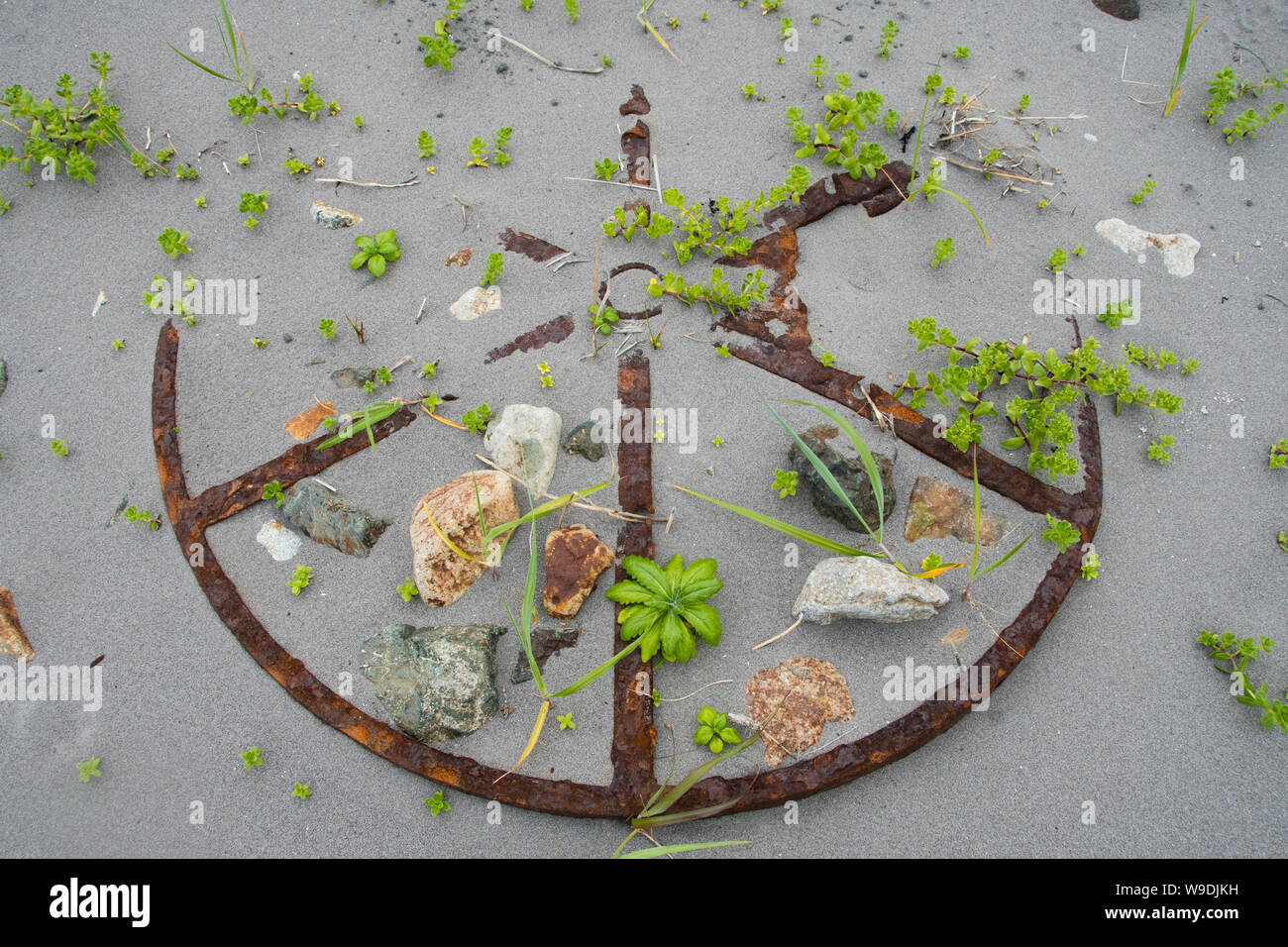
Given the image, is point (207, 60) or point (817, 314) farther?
point (207, 60)

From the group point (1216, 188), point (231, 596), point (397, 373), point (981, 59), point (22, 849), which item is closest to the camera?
point (22, 849)

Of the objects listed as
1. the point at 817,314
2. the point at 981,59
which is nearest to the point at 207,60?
the point at 817,314

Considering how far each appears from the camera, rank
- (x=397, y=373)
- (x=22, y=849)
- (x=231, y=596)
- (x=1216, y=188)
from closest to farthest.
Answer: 1. (x=22, y=849)
2. (x=231, y=596)
3. (x=397, y=373)
4. (x=1216, y=188)

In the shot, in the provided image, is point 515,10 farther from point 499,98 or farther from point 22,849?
point 22,849

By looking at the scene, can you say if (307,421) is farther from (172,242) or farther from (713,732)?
(713,732)

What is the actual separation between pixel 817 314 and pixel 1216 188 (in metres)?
1.96

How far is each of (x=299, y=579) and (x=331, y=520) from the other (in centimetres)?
23

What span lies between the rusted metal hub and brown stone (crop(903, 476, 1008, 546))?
4.0 inches

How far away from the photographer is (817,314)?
3.04 metres

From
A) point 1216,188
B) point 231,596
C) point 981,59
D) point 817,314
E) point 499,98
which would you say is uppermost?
point 981,59

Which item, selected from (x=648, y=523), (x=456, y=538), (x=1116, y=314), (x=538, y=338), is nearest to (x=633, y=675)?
(x=648, y=523)

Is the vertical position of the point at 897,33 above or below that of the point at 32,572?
above

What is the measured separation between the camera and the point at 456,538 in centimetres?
261

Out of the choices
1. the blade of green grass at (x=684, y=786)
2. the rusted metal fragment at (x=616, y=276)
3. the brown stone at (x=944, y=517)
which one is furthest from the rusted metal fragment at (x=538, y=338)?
the blade of green grass at (x=684, y=786)
